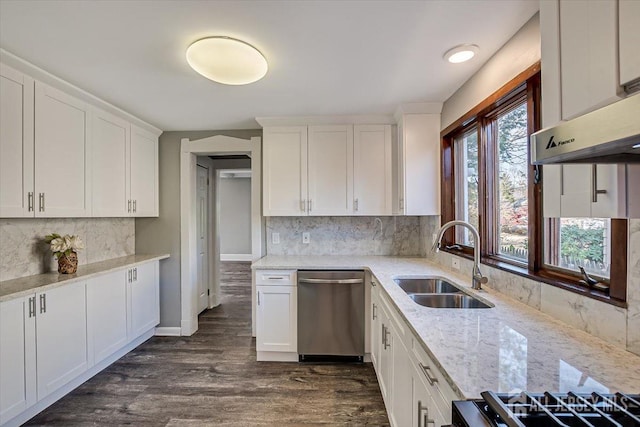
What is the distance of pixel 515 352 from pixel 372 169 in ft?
7.50

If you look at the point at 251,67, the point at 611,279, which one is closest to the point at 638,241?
the point at 611,279

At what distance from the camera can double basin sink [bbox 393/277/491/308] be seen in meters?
1.83

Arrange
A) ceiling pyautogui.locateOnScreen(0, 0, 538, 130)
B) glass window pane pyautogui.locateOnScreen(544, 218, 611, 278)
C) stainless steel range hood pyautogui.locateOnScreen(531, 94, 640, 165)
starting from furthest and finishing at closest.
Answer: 1. ceiling pyautogui.locateOnScreen(0, 0, 538, 130)
2. glass window pane pyautogui.locateOnScreen(544, 218, 611, 278)
3. stainless steel range hood pyautogui.locateOnScreen(531, 94, 640, 165)

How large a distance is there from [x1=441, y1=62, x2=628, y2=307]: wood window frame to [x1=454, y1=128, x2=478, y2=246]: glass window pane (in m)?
0.05

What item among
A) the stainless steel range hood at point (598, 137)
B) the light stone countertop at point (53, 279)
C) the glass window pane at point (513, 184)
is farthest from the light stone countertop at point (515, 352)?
the light stone countertop at point (53, 279)

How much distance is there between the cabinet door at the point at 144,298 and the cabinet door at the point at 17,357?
0.97m

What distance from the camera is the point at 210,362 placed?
2.79 metres

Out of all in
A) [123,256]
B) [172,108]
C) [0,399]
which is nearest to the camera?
[0,399]

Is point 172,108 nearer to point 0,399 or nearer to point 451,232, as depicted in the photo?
point 0,399

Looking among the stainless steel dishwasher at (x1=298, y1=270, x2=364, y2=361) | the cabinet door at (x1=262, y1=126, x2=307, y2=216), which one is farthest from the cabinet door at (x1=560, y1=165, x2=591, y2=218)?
the cabinet door at (x1=262, y1=126, x2=307, y2=216)

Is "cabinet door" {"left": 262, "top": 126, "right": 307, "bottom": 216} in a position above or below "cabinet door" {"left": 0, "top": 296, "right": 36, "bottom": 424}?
above

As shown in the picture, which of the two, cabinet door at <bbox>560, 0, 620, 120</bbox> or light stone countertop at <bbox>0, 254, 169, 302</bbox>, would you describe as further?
light stone countertop at <bbox>0, 254, 169, 302</bbox>

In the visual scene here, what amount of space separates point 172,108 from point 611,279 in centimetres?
329

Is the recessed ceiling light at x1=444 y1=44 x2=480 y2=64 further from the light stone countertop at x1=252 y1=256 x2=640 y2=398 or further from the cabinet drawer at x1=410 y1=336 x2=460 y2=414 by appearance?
the cabinet drawer at x1=410 y1=336 x2=460 y2=414
